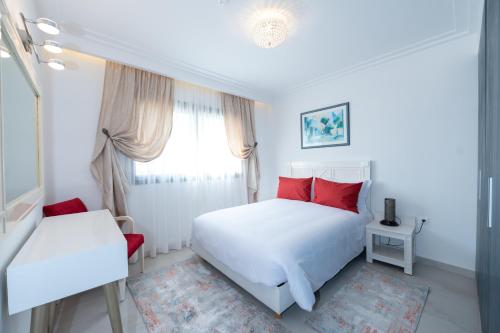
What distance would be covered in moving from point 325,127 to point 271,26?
1.99 meters

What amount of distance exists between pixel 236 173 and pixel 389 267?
262 cm

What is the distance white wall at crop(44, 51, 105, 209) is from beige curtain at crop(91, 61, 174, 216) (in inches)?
3.9

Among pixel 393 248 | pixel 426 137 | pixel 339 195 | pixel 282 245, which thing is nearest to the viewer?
pixel 282 245

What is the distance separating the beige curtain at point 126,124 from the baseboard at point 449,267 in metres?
3.68

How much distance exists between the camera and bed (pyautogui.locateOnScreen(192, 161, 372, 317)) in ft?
5.22

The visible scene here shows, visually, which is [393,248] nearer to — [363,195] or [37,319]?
[363,195]

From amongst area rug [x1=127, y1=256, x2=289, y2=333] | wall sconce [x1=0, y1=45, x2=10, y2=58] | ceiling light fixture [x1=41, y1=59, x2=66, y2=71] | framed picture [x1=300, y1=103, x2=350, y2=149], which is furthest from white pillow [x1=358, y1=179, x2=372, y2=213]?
ceiling light fixture [x1=41, y1=59, x2=66, y2=71]

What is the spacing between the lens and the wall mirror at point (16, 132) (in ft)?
2.85

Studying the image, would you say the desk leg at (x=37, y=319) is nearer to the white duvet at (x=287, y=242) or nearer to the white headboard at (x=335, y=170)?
the white duvet at (x=287, y=242)

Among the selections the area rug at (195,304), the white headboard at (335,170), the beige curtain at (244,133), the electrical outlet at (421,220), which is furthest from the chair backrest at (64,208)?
the electrical outlet at (421,220)

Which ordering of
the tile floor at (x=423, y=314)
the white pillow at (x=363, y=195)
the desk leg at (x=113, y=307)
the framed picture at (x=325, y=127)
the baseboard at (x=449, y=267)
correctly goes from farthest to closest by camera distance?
the framed picture at (x=325, y=127)
the white pillow at (x=363, y=195)
the baseboard at (x=449, y=267)
the tile floor at (x=423, y=314)
the desk leg at (x=113, y=307)

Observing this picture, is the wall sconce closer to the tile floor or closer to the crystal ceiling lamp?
the crystal ceiling lamp

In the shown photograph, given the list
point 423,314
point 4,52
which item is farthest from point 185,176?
point 423,314

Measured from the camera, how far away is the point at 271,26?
187cm
